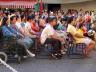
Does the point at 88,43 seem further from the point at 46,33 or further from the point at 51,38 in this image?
the point at 46,33

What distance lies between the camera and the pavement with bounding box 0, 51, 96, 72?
11297 mm

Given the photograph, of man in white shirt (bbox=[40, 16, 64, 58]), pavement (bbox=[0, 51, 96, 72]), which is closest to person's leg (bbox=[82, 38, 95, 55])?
pavement (bbox=[0, 51, 96, 72])

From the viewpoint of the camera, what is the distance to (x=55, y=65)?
1207 cm

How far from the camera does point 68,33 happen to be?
45.0 feet

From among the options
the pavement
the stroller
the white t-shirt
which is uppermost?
the white t-shirt

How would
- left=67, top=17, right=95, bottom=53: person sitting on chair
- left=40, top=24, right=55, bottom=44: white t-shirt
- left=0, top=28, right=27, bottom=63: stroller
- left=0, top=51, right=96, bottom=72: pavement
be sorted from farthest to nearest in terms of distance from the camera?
left=67, top=17, right=95, bottom=53: person sitting on chair → left=40, top=24, right=55, bottom=44: white t-shirt → left=0, top=28, right=27, bottom=63: stroller → left=0, top=51, right=96, bottom=72: pavement

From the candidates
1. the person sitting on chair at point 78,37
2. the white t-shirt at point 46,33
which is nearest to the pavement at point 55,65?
the person sitting on chair at point 78,37

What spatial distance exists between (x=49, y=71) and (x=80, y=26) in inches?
163

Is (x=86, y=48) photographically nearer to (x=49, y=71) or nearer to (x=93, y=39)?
(x=93, y=39)

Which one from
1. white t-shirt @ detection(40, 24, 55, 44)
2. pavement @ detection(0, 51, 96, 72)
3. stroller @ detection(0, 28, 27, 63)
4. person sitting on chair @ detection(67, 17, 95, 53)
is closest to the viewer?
pavement @ detection(0, 51, 96, 72)

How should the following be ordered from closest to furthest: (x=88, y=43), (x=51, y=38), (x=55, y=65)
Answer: (x=55, y=65), (x=51, y=38), (x=88, y=43)

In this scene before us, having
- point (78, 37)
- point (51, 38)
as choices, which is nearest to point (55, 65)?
point (51, 38)

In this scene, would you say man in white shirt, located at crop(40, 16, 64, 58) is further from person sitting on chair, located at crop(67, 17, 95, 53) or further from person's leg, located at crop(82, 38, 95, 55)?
person's leg, located at crop(82, 38, 95, 55)

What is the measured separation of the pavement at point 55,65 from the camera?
1130cm
